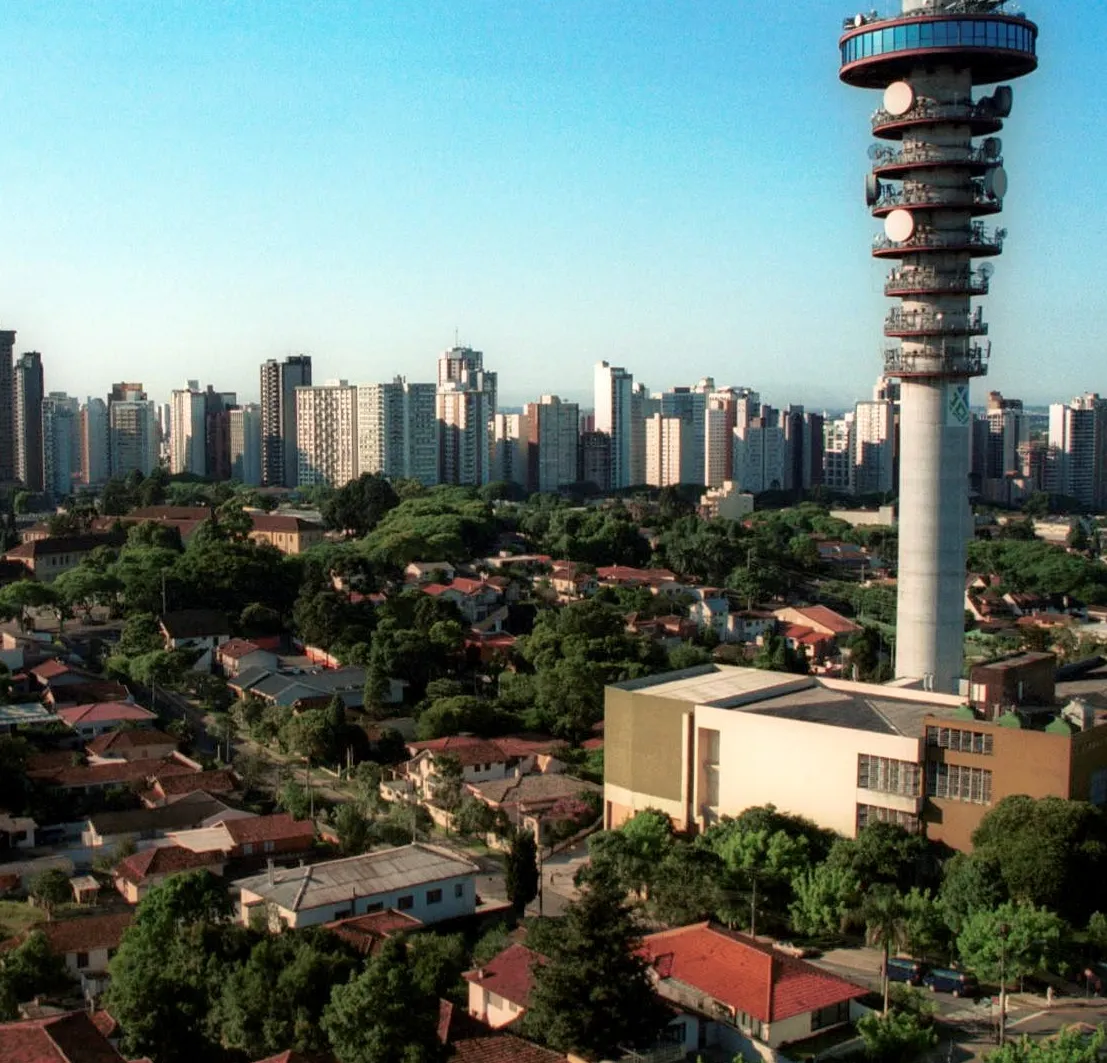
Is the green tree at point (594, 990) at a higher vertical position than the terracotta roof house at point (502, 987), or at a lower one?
higher

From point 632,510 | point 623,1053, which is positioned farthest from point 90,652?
point 632,510

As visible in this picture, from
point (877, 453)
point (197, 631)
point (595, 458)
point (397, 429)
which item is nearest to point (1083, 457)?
point (877, 453)

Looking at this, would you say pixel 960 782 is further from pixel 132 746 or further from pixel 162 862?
pixel 132 746

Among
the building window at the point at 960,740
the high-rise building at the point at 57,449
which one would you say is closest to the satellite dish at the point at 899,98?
the building window at the point at 960,740

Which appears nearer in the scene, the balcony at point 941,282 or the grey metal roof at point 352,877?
the grey metal roof at point 352,877

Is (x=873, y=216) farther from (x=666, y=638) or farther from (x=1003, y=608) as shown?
(x=1003, y=608)

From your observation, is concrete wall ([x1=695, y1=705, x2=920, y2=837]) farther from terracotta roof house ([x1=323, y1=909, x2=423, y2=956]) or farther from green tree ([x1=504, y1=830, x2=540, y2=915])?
terracotta roof house ([x1=323, y1=909, x2=423, y2=956])

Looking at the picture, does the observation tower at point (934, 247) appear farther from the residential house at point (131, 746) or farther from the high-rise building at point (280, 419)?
the high-rise building at point (280, 419)
